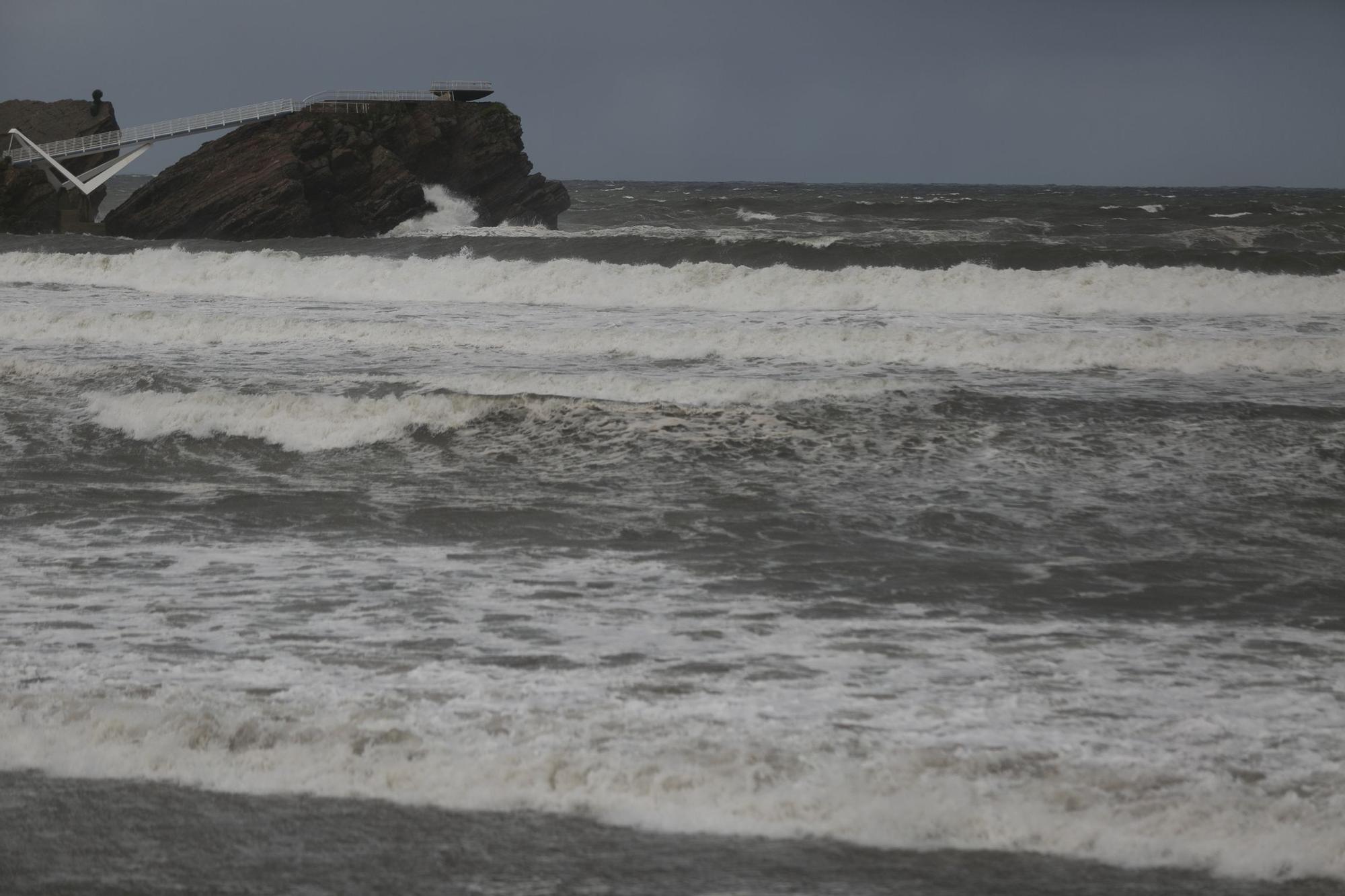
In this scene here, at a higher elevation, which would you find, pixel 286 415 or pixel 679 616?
pixel 286 415

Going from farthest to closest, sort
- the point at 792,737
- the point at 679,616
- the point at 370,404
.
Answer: the point at 370,404
the point at 679,616
the point at 792,737

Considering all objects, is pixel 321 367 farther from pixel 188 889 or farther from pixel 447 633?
pixel 188 889

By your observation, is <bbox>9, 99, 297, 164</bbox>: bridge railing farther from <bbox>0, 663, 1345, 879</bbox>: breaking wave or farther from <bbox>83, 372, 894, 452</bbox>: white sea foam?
<bbox>0, 663, 1345, 879</bbox>: breaking wave

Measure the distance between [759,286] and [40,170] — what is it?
89.6 ft

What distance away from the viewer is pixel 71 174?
40.2 metres

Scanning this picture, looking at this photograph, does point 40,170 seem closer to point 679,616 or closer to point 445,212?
point 445,212

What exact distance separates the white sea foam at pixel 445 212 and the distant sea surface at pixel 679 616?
24.7 metres

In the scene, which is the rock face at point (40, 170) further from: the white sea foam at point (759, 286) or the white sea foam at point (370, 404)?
the white sea foam at point (370, 404)

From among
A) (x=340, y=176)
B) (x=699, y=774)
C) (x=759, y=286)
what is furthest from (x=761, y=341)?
(x=340, y=176)

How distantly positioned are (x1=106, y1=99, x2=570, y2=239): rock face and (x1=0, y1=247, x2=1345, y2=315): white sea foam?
35.9 ft

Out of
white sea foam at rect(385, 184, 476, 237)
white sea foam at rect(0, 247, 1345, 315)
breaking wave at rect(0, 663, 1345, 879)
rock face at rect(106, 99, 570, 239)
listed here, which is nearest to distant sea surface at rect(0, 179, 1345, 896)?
breaking wave at rect(0, 663, 1345, 879)

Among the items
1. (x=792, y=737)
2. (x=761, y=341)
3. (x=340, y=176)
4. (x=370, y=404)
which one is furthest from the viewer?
(x=340, y=176)

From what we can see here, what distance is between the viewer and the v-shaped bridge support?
39.8 metres

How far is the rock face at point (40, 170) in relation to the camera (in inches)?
1527
